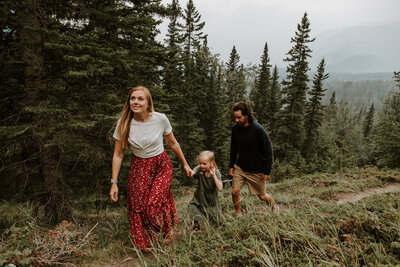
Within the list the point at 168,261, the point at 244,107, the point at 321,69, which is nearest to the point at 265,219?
the point at 168,261

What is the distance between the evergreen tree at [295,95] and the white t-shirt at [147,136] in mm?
25430

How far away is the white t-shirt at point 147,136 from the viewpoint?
9.98ft

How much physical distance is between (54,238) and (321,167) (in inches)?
631

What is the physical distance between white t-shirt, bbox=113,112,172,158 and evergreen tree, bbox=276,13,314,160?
25430mm

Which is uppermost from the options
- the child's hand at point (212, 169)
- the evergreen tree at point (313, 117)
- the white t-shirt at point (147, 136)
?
the white t-shirt at point (147, 136)

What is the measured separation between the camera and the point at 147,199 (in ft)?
10.3

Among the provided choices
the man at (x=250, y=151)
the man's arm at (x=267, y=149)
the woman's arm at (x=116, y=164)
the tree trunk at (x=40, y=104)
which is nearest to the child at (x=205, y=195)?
the man at (x=250, y=151)

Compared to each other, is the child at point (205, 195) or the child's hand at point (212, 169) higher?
the child's hand at point (212, 169)

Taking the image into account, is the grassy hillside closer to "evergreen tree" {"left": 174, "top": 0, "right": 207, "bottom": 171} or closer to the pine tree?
"evergreen tree" {"left": 174, "top": 0, "right": 207, "bottom": 171}

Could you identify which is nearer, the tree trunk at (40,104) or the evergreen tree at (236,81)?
the tree trunk at (40,104)

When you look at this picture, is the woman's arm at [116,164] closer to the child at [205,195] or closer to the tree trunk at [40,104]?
the child at [205,195]

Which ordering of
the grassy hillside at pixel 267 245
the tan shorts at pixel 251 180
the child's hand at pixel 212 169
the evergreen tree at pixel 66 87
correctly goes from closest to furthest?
1. the grassy hillside at pixel 267 245
2. the child's hand at pixel 212 169
3. the tan shorts at pixel 251 180
4. the evergreen tree at pixel 66 87

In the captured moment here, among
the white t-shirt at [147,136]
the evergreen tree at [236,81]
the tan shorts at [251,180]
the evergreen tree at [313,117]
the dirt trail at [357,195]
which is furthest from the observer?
Answer: the evergreen tree at [313,117]

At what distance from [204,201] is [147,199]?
3.59 feet
